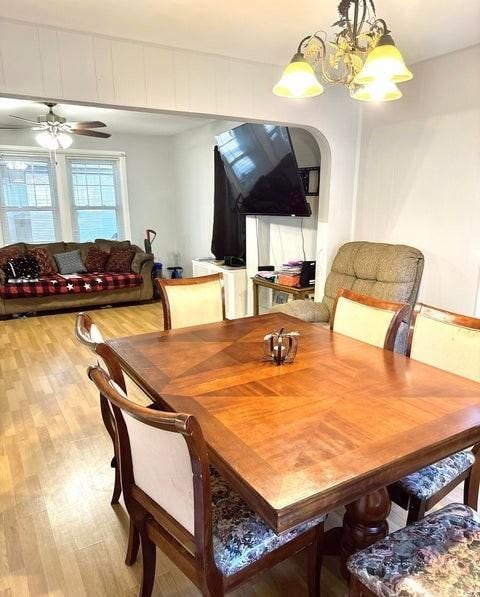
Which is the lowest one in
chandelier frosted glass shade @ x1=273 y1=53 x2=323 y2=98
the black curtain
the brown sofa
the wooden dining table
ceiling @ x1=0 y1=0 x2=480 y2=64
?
the brown sofa

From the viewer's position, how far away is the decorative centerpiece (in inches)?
67.5

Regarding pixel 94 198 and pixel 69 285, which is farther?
pixel 94 198

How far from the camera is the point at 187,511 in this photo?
3.54ft

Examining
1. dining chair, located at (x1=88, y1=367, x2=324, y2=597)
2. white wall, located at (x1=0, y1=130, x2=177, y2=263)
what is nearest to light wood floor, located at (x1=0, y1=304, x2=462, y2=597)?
dining chair, located at (x1=88, y1=367, x2=324, y2=597)

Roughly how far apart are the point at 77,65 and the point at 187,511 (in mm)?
2461

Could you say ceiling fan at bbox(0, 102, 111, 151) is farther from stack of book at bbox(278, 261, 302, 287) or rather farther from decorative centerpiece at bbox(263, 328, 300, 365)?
decorative centerpiece at bbox(263, 328, 300, 365)

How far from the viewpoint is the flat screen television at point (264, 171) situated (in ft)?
12.5

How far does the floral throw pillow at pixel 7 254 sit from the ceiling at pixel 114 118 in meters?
1.71

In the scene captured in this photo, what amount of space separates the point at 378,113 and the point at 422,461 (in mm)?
3083

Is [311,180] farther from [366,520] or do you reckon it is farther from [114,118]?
[366,520]

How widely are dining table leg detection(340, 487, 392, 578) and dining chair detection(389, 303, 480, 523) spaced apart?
10cm

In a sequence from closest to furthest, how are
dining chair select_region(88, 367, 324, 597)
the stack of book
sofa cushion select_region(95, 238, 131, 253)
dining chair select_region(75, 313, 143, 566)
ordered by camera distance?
dining chair select_region(88, 367, 324, 597) < dining chair select_region(75, 313, 143, 566) < the stack of book < sofa cushion select_region(95, 238, 131, 253)

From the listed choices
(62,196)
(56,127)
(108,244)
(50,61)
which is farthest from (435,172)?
(62,196)

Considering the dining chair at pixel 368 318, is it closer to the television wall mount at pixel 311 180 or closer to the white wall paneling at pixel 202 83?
the white wall paneling at pixel 202 83
